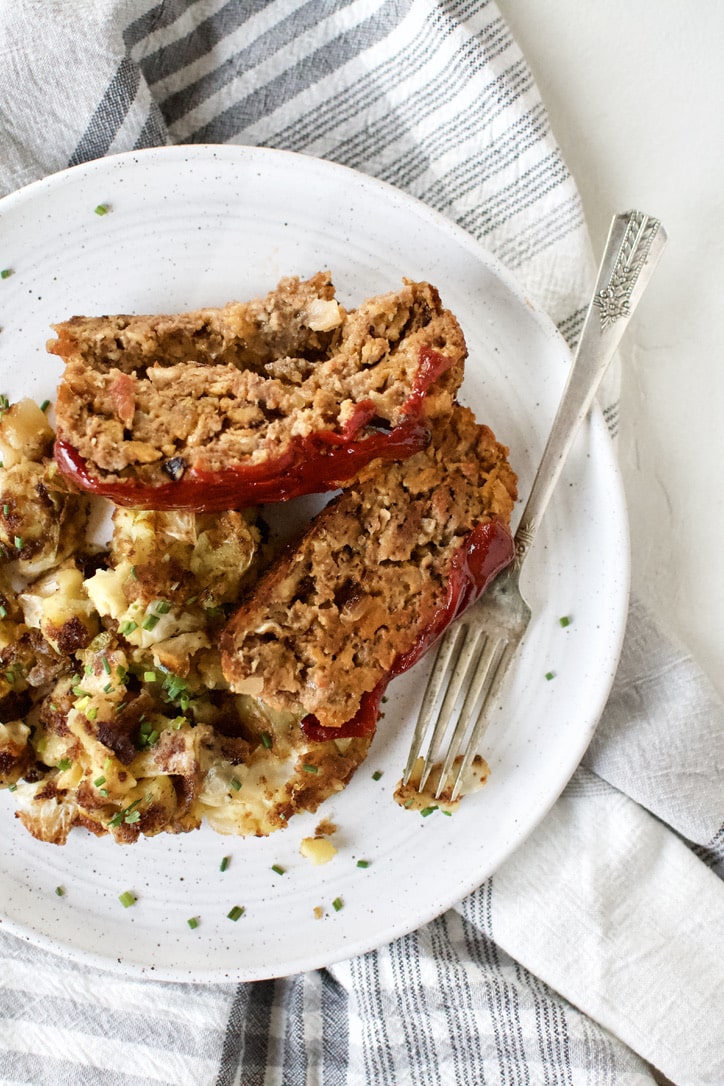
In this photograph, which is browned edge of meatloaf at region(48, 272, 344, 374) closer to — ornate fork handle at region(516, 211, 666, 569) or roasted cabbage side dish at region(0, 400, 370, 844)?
roasted cabbage side dish at region(0, 400, 370, 844)

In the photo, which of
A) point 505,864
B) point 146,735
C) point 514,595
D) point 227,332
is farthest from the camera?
point 505,864

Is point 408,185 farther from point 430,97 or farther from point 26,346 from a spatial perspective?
point 26,346

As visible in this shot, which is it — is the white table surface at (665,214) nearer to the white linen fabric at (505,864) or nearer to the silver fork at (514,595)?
the white linen fabric at (505,864)

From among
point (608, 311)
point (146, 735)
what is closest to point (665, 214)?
point (608, 311)

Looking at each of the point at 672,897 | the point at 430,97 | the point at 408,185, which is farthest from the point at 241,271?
the point at 672,897

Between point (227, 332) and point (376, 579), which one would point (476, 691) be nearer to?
point (376, 579)

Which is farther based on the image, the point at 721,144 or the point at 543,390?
the point at 721,144
